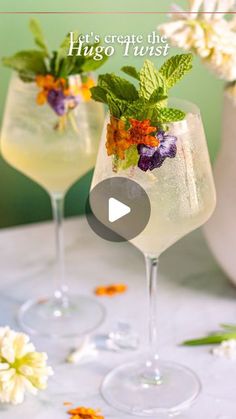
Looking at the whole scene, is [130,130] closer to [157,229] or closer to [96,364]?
[157,229]

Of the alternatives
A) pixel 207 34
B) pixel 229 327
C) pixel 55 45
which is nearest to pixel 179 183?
pixel 207 34

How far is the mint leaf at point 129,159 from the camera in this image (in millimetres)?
737

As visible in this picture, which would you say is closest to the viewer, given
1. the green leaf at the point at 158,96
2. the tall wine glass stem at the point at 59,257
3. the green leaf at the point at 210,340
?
the green leaf at the point at 158,96

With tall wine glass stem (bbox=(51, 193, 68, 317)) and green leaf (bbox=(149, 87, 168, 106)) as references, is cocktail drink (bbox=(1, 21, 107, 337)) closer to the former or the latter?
tall wine glass stem (bbox=(51, 193, 68, 317))

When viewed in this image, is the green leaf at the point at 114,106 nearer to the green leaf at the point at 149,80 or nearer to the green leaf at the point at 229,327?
the green leaf at the point at 149,80

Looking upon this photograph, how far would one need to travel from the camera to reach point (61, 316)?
1.06 metres

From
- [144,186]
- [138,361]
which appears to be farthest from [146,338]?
[144,186]

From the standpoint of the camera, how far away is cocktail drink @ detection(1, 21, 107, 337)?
3.20 feet

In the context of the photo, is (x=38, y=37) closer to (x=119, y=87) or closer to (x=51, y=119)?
(x=51, y=119)

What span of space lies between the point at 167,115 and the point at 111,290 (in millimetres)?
399

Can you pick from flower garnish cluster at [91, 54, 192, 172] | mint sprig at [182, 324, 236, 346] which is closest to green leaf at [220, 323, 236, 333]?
mint sprig at [182, 324, 236, 346]

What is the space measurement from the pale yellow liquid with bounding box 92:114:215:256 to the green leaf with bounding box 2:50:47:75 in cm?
26

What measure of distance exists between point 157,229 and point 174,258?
0.40m

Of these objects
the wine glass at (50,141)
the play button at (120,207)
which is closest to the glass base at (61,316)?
the wine glass at (50,141)
